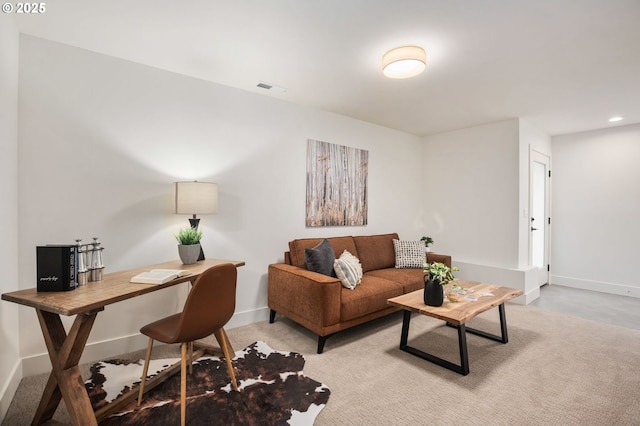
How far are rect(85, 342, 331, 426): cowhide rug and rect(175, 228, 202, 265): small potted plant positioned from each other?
31.8 inches

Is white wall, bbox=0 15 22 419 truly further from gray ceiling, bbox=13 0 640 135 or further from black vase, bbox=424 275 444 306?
black vase, bbox=424 275 444 306

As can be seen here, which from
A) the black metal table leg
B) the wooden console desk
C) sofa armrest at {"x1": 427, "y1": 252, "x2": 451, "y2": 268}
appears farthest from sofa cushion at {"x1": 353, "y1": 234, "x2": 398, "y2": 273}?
the wooden console desk

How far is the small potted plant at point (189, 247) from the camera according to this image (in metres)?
2.44

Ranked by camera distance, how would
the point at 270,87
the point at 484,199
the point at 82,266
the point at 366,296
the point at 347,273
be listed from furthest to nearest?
the point at 484,199 → the point at 270,87 → the point at 347,273 → the point at 366,296 → the point at 82,266

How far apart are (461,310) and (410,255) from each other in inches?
67.5

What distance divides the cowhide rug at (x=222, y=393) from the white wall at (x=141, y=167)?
457mm

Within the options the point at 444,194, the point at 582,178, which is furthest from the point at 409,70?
the point at 582,178

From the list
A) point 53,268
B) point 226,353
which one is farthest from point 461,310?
point 53,268

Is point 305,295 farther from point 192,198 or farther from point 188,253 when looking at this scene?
point 192,198

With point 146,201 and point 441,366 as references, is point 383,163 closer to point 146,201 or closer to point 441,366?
point 441,366

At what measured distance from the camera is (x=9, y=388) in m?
1.79

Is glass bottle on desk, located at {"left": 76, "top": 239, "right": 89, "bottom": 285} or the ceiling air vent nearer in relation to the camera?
glass bottle on desk, located at {"left": 76, "top": 239, "right": 89, "bottom": 285}

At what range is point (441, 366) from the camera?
2314 millimetres

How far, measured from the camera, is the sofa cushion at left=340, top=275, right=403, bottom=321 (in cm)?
263
